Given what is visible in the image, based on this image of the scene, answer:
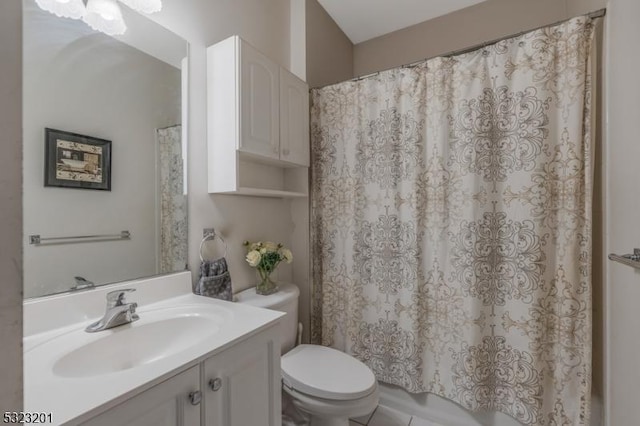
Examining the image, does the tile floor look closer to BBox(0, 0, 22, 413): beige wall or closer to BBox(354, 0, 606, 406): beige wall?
BBox(354, 0, 606, 406): beige wall

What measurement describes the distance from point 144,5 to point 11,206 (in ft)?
3.76

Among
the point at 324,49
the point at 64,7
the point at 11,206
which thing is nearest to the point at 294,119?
the point at 324,49

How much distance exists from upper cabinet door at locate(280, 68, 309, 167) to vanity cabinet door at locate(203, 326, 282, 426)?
1002mm

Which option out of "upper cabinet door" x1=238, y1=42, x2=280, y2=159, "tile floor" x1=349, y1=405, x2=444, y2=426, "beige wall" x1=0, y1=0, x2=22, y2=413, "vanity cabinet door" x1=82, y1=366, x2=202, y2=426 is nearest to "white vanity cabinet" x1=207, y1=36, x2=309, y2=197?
"upper cabinet door" x1=238, y1=42, x2=280, y2=159

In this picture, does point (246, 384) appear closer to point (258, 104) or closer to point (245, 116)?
point (245, 116)

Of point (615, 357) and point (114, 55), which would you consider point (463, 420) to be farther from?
point (114, 55)

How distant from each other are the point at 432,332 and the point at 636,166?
107cm

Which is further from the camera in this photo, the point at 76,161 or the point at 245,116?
the point at 245,116

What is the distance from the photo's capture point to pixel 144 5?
1.09 meters

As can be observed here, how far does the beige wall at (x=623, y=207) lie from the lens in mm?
900

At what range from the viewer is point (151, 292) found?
3.68 feet

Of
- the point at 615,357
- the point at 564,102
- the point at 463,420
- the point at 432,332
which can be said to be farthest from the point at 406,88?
the point at 463,420

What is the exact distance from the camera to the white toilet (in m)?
1.17

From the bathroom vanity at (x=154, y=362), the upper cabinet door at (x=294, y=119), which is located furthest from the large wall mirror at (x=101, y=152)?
the upper cabinet door at (x=294, y=119)
